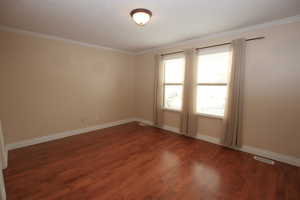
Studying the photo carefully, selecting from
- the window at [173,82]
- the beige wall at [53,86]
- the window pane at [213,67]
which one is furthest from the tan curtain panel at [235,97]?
the beige wall at [53,86]

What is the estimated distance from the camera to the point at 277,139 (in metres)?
2.52

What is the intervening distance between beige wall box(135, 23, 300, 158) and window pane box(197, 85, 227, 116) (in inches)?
19.1

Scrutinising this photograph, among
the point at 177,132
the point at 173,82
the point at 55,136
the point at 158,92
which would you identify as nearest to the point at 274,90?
the point at 173,82

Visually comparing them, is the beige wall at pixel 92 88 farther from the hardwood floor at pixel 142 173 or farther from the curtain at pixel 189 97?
the hardwood floor at pixel 142 173

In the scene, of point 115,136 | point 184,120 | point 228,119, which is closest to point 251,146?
point 228,119

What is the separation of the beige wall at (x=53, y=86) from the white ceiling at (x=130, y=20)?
0.46 metres

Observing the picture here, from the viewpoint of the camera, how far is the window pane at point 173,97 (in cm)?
401

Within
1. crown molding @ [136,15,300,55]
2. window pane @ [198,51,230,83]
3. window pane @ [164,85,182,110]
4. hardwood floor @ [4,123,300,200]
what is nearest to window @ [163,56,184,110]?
window pane @ [164,85,182,110]

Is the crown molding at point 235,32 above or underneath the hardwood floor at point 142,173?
above

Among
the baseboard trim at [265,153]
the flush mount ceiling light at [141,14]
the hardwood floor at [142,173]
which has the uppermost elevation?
the flush mount ceiling light at [141,14]

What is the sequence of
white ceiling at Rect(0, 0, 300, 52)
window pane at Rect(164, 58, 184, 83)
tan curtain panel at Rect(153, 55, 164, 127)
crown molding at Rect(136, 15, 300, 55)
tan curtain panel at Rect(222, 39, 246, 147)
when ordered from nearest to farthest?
white ceiling at Rect(0, 0, 300, 52) < crown molding at Rect(136, 15, 300, 55) < tan curtain panel at Rect(222, 39, 246, 147) < window pane at Rect(164, 58, 184, 83) < tan curtain panel at Rect(153, 55, 164, 127)

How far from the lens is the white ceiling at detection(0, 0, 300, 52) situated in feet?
6.39

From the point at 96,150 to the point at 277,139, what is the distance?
3572 mm

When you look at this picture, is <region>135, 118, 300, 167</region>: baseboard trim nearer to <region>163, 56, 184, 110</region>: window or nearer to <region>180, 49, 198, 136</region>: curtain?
<region>180, 49, 198, 136</region>: curtain
